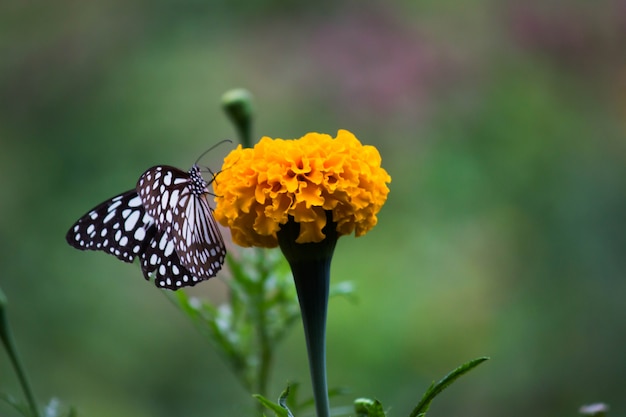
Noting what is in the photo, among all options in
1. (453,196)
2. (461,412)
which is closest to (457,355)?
(461,412)

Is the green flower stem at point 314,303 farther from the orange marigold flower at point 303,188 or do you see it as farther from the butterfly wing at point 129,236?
the butterfly wing at point 129,236

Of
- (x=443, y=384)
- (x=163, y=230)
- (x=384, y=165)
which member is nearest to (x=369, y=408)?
(x=443, y=384)

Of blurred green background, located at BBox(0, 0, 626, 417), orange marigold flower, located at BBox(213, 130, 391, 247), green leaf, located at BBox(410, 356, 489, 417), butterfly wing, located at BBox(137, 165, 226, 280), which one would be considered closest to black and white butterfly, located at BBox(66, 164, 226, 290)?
butterfly wing, located at BBox(137, 165, 226, 280)

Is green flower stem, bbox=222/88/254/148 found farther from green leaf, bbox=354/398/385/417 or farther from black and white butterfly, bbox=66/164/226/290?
green leaf, bbox=354/398/385/417

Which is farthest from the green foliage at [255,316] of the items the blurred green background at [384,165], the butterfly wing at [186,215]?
the blurred green background at [384,165]

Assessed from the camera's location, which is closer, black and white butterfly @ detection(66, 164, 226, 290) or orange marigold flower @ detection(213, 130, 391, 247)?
orange marigold flower @ detection(213, 130, 391, 247)

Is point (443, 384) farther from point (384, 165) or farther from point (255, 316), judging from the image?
point (384, 165)
